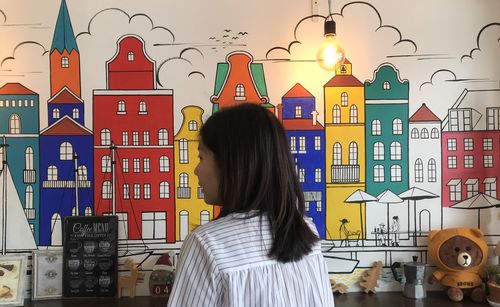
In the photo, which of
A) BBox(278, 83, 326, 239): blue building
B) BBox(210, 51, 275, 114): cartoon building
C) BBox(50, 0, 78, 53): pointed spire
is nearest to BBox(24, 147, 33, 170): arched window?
BBox(50, 0, 78, 53): pointed spire

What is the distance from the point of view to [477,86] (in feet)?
6.82

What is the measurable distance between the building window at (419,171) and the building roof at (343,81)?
393mm

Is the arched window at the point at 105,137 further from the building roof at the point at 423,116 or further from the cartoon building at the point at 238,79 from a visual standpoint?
the building roof at the point at 423,116

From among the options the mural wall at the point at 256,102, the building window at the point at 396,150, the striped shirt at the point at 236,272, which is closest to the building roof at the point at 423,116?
the mural wall at the point at 256,102

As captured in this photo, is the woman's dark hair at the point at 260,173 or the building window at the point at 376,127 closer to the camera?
the woman's dark hair at the point at 260,173

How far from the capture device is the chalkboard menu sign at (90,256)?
1.98 m

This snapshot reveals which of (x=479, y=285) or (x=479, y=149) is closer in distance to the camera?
(x=479, y=285)

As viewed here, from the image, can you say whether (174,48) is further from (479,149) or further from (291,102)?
(479,149)

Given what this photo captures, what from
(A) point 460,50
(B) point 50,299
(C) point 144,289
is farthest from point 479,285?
(B) point 50,299

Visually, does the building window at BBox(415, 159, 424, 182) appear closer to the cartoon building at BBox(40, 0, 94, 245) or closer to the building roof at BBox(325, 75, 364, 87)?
the building roof at BBox(325, 75, 364, 87)

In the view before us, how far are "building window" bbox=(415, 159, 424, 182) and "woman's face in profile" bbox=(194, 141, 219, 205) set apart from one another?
1218 mm

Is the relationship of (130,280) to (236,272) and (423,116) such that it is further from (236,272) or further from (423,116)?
(423,116)

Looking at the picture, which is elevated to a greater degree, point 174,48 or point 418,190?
point 174,48

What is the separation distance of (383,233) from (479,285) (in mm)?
405
